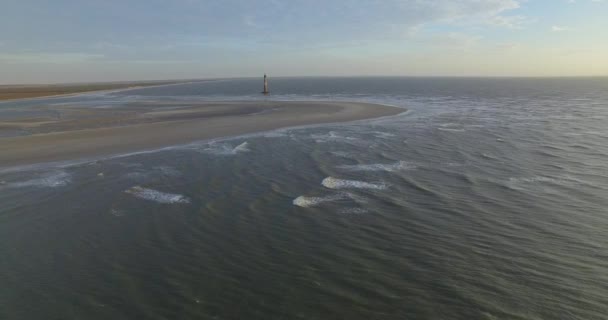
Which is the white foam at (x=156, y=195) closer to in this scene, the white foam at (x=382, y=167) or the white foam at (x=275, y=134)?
the white foam at (x=382, y=167)

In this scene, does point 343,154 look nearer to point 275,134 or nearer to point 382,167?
point 382,167

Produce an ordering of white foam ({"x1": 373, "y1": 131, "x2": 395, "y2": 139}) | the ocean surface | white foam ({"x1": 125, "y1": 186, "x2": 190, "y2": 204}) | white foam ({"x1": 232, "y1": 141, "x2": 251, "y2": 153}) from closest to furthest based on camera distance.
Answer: the ocean surface < white foam ({"x1": 125, "y1": 186, "x2": 190, "y2": 204}) < white foam ({"x1": 232, "y1": 141, "x2": 251, "y2": 153}) < white foam ({"x1": 373, "y1": 131, "x2": 395, "y2": 139})

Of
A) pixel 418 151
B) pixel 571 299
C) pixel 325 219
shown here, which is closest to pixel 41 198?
pixel 325 219

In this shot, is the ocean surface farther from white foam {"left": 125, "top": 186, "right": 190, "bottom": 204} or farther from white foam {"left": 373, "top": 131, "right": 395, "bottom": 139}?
white foam {"left": 373, "top": 131, "right": 395, "bottom": 139}

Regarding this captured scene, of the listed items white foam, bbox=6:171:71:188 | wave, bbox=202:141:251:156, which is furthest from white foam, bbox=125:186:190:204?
wave, bbox=202:141:251:156

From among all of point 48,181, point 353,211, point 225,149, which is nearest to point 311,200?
point 353,211

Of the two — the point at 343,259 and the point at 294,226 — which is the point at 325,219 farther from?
the point at 343,259
